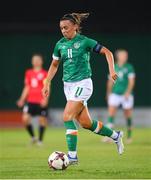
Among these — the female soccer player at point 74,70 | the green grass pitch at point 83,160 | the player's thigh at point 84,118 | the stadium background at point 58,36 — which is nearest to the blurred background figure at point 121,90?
the green grass pitch at point 83,160

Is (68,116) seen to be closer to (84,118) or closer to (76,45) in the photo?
(84,118)

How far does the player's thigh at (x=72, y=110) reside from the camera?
40.7 ft

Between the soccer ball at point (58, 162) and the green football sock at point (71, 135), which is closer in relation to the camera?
the soccer ball at point (58, 162)

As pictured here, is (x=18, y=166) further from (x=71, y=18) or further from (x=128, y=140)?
(x=128, y=140)

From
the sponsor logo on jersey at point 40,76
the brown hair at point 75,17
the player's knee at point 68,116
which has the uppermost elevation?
the brown hair at point 75,17

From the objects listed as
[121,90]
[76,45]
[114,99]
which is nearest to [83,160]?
[76,45]

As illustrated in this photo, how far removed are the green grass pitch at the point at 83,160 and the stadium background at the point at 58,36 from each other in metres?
8.60

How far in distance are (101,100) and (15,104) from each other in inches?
127

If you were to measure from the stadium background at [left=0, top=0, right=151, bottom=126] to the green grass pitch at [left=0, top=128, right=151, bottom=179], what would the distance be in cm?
860

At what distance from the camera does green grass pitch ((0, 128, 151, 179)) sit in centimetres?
1119

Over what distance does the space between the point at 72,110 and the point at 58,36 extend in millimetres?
17051

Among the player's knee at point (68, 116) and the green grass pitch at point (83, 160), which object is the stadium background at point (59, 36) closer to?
the green grass pitch at point (83, 160)

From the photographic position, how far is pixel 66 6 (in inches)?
1155

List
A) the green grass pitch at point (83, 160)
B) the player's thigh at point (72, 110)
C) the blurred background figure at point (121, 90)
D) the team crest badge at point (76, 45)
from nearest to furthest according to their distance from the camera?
the green grass pitch at point (83, 160) < the player's thigh at point (72, 110) < the team crest badge at point (76, 45) < the blurred background figure at point (121, 90)
